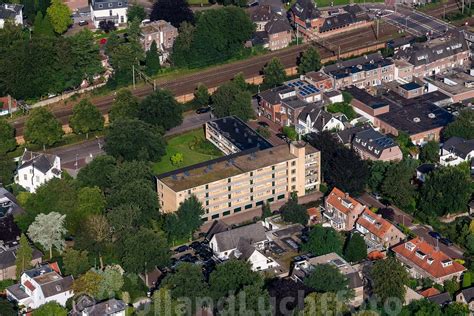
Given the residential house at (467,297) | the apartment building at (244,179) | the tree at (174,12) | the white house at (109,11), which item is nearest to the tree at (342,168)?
the apartment building at (244,179)

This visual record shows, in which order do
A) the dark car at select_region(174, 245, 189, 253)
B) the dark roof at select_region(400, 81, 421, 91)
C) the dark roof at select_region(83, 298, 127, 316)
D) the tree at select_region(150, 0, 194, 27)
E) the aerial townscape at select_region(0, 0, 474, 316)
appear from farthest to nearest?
the tree at select_region(150, 0, 194, 27) < the dark roof at select_region(400, 81, 421, 91) < the dark car at select_region(174, 245, 189, 253) < the aerial townscape at select_region(0, 0, 474, 316) < the dark roof at select_region(83, 298, 127, 316)

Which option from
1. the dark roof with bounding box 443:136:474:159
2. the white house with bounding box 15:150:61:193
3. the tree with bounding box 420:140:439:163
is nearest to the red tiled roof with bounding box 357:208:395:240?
the tree with bounding box 420:140:439:163

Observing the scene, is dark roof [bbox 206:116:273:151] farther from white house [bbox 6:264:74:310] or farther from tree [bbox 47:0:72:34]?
tree [bbox 47:0:72:34]

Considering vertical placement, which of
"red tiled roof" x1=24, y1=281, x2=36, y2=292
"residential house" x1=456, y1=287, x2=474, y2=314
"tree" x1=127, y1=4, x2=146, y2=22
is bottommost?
"residential house" x1=456, y1=287, x2=474, y2=314

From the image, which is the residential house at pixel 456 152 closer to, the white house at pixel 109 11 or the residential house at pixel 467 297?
the residential house at pixel 467 297

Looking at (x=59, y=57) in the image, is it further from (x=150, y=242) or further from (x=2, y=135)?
(x=150, y=242)
